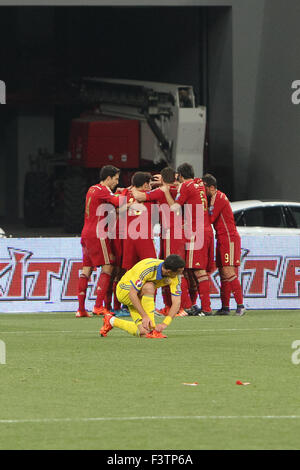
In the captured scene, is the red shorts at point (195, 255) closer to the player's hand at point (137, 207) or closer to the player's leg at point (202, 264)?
the player's leg at point (202, 264)

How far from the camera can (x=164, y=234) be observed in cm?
1658

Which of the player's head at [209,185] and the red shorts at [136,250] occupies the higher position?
the player's head at [209,185]

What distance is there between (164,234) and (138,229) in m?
0.87

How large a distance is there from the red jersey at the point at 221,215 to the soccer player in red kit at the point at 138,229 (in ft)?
3.12

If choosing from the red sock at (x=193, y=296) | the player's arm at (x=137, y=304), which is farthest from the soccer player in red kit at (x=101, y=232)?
the player's arm at (x=137, y=304)

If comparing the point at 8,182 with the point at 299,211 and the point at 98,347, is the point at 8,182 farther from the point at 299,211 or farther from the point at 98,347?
the point at 98,347

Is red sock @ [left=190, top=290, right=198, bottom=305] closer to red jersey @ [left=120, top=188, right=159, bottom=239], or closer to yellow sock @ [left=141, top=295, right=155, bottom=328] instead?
red jersey @ [left=120, top=188, right=159, bottom=239]

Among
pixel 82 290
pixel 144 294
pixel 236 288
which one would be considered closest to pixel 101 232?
pixel 82 290

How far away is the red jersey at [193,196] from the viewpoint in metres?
16.0

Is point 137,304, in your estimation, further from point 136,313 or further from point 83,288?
point 83,288

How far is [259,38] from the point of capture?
32.8 metres

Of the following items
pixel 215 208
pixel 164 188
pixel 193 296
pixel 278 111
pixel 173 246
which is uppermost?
pixel 278 111

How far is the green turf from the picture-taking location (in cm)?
735
